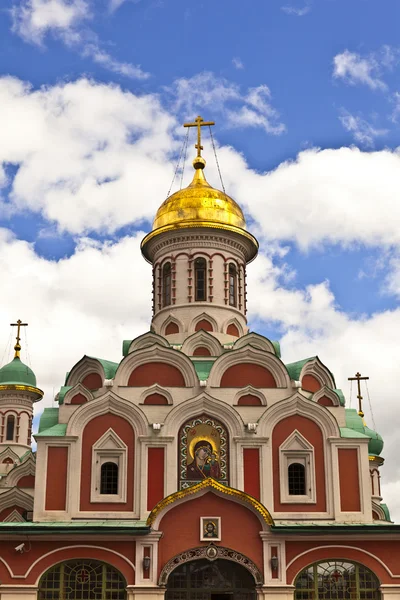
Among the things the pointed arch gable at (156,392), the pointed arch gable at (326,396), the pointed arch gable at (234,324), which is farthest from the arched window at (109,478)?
the pointed arch gable at (234,324)

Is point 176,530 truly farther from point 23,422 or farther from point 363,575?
point 23,422

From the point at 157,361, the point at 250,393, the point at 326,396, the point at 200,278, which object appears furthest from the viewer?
the point at 200,278

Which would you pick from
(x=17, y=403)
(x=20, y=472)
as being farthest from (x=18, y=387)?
(x=20, y=472)

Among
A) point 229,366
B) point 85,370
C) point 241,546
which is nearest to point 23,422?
point 85,370

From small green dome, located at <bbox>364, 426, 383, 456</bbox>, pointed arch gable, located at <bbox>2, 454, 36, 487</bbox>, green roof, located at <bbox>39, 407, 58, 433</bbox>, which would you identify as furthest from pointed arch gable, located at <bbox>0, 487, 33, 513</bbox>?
small green dome, located at <bbox>364, 426, 383, 456</bbox>

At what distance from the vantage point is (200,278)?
26469mm

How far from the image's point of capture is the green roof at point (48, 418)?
22641 millimetres

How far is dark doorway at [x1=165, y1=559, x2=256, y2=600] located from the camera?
2039cm

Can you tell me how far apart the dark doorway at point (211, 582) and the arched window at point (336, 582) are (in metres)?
1.20

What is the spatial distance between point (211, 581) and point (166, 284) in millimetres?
9555

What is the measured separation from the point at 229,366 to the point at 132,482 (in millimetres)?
3981

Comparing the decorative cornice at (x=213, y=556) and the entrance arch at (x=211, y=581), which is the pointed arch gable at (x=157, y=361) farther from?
the entrance arch at (x=211, y=581)

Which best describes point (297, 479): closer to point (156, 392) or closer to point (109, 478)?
point (156, 392)

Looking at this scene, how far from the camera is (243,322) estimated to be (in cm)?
2647
